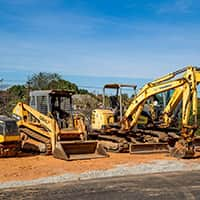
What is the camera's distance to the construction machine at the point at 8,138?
14.4m

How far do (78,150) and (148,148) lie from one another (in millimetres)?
3064

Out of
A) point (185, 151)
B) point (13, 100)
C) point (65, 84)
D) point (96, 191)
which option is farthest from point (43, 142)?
point (65, 84)

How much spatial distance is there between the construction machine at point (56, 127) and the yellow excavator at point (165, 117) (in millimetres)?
1800

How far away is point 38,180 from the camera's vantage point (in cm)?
1061

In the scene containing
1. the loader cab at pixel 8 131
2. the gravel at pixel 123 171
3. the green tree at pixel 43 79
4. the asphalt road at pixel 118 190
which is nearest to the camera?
the asphalt road at pixel 118 190

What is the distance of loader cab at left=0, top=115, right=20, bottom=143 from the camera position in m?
14.4

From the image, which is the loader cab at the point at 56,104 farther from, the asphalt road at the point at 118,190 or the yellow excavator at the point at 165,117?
the asphalt road at the point at 118,190

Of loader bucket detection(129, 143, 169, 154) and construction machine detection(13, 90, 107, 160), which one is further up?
construction machine detection(13, 90, 107, 160)

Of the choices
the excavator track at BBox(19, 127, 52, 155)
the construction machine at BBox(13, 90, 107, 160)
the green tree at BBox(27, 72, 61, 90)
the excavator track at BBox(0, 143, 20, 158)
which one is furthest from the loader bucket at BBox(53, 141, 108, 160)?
the green tree at BBox(27, 72, 61, 90)

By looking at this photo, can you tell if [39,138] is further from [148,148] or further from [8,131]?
[148,148]

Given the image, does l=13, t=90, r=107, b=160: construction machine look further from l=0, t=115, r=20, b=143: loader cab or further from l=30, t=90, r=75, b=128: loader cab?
l=0, t=115, r=20, b=143: loader cab

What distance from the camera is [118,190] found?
30.0ft

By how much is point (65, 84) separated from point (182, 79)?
2485 centimetres

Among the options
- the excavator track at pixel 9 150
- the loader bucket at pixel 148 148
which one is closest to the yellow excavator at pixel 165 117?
the loader bucket at pixel 148 148
